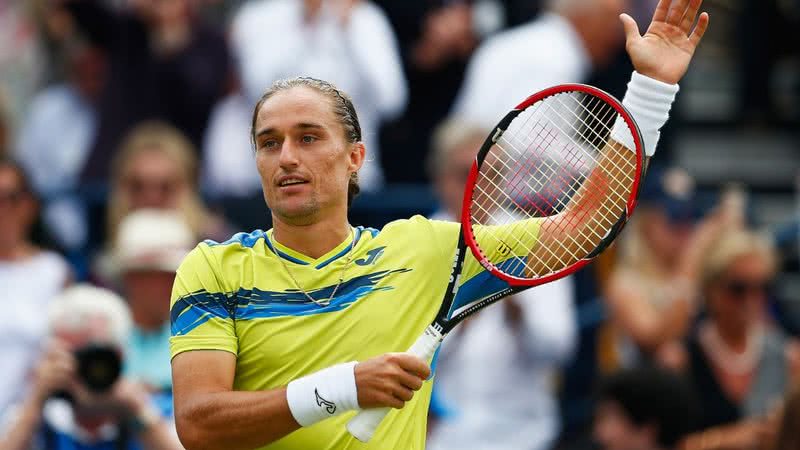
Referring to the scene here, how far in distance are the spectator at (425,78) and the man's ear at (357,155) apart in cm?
493

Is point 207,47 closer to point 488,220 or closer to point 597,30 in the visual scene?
point 597,30

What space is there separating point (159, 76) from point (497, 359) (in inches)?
120

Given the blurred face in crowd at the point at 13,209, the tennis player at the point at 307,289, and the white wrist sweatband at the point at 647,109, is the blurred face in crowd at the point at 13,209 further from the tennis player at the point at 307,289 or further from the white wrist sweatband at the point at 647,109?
the white wrist sweatband at the point at 647,109

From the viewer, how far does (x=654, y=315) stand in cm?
809

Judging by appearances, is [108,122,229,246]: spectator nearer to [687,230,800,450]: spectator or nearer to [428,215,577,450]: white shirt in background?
[428,215,577,450]: white shirt in background

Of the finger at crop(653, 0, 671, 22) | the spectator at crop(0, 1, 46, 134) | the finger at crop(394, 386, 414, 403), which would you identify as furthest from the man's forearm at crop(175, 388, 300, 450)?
the spectator at crop(0, 1, 46, 134)

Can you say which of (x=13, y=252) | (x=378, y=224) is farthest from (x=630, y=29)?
(x=378, y=224)

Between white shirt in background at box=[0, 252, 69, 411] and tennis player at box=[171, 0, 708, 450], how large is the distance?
362cm

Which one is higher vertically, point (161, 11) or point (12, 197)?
point (161, 11)

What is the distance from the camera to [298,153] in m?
4.13

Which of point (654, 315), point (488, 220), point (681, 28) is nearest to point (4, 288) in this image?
point (654, 315)

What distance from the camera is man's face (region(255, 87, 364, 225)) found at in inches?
163

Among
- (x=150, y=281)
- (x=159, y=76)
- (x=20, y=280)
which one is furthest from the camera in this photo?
(x=159, y=76)

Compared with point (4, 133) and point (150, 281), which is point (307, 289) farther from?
point (4, 133)
